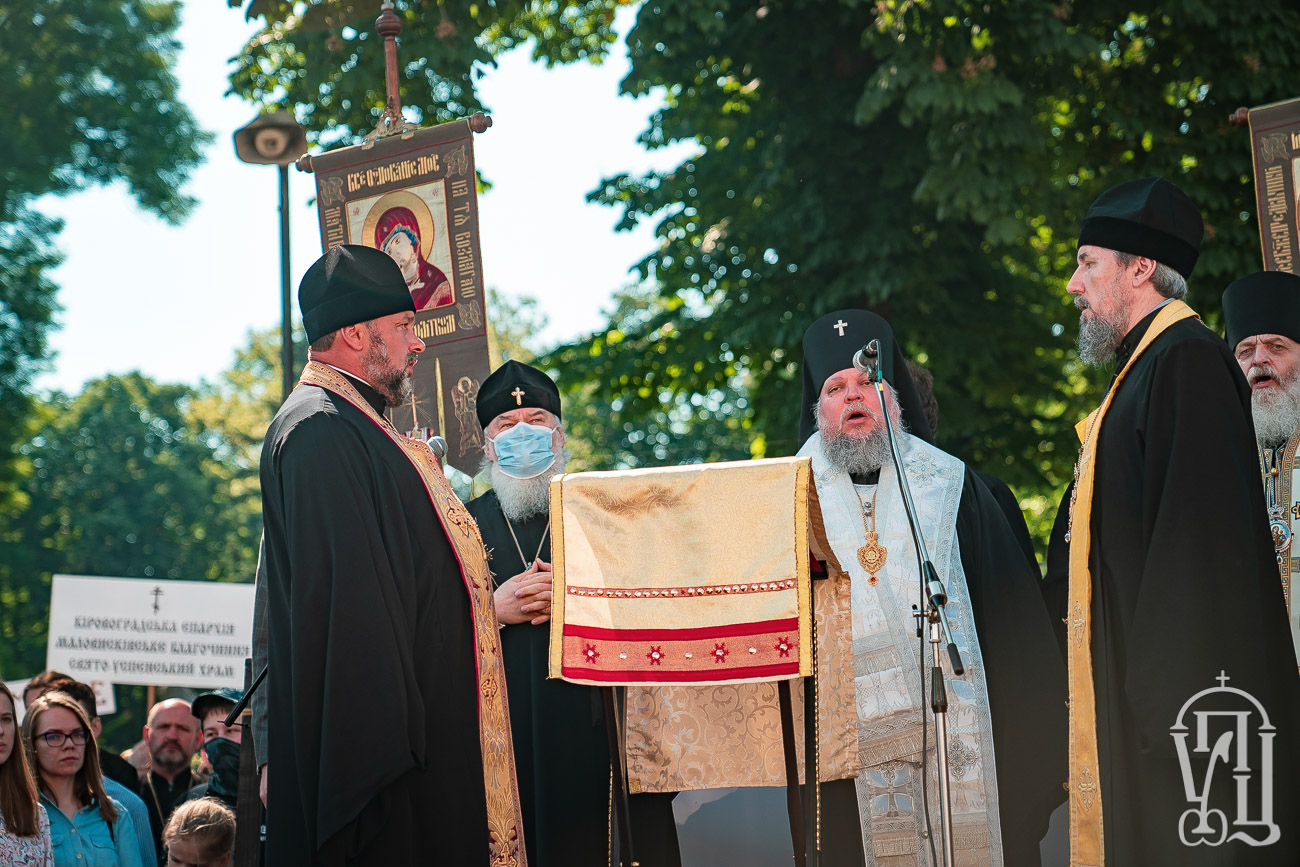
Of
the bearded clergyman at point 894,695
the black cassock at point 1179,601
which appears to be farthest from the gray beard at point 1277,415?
the black cassock at point 1179,601

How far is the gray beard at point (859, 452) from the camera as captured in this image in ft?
18.5

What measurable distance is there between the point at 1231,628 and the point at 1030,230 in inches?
294

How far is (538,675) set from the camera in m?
5.77

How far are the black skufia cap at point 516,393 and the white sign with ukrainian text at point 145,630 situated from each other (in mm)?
6079

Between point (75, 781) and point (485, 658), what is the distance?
3.07 metres

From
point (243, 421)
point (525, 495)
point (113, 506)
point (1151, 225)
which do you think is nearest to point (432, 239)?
point (525, 495)

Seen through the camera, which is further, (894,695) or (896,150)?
(896,150)

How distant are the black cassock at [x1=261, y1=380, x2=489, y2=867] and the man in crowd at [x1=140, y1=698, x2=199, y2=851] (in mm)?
4780

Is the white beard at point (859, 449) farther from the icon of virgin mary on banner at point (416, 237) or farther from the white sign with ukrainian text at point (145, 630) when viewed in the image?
the white sign with ukrainian text at point (145, 630)

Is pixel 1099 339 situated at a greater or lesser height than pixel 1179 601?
greater

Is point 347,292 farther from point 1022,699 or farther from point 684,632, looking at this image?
point 1022,699

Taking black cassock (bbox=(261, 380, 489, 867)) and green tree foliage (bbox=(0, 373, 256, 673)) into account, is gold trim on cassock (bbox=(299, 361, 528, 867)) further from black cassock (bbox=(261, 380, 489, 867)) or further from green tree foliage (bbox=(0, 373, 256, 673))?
green tree foliage (bbox=(0, 373, 256, 673))

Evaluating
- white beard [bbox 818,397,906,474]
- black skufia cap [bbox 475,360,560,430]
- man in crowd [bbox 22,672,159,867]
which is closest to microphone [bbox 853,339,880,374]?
white beard [bbox 818,397,906,474]

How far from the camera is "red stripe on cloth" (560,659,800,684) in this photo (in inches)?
163
